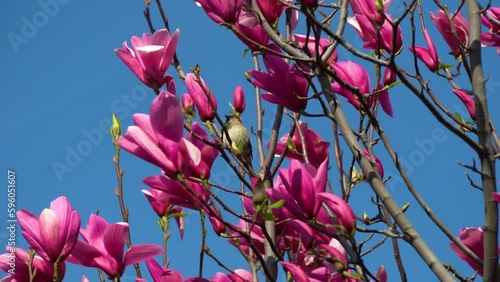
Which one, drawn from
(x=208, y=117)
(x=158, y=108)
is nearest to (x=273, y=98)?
(x=208, y=117)

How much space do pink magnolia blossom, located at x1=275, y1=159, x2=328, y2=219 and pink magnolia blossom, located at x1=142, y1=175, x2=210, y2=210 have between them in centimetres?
23

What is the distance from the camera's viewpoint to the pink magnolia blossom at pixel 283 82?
188cm

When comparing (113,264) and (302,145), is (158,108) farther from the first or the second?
(302,145)

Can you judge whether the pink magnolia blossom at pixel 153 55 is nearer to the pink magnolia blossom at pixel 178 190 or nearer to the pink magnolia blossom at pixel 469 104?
the pink magnolia blossom at pixel 178 190

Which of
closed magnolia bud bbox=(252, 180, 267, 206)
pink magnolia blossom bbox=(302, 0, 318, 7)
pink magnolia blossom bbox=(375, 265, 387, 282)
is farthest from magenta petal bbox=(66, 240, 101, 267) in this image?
pink magnolia blossom bbox=(302, 0, 318, 7)

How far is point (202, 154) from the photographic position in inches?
70.6

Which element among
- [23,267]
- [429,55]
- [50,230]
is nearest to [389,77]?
[429,55]

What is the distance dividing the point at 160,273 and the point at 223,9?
0.79m

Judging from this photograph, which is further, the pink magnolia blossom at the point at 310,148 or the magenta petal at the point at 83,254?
the pink magnolia blossom at the point at 310,148

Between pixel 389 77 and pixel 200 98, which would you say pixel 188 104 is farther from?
pixel 389 77

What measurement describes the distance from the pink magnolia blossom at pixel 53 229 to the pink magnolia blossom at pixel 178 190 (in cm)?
22

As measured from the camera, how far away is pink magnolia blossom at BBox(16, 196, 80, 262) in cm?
168

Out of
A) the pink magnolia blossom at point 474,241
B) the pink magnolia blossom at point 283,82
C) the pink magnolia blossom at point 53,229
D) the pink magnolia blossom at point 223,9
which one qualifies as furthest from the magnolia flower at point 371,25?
the pink magnolia blossom at point 53,229

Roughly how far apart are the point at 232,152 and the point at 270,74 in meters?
0.26
